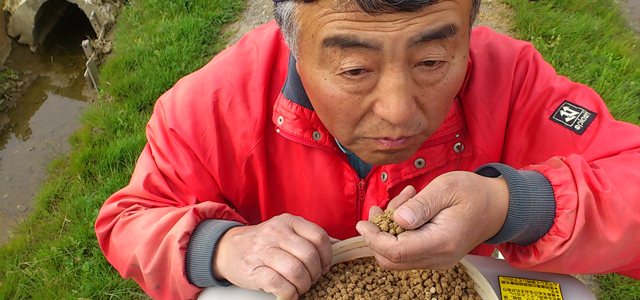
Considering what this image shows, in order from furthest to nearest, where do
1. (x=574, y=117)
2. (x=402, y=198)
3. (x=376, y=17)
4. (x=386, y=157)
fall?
(x=574, y=117) < (x=386, y=157) < (x=402, y=198) < (x=376, y=17)

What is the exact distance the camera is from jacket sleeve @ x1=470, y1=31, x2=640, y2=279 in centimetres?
150

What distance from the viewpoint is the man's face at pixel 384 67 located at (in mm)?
1255

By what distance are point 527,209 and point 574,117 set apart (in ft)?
1.72

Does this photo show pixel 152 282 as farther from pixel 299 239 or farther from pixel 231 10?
pixel 231 10

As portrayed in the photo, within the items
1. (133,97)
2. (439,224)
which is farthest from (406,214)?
(133,97)

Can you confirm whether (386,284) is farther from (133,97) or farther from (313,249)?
(133,97)

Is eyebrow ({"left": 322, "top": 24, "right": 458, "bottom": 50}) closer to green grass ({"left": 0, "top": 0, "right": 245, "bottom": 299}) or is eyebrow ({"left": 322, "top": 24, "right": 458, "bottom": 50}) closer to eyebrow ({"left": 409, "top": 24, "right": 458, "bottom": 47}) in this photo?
eyebrow ({"left": 409, "top": 24, "right": 458, "bottom": 47})

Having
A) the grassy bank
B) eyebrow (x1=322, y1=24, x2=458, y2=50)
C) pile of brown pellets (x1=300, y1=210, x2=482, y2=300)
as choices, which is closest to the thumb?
pile of brown pellets (x1=300, y1=210, x2=482, y2=300)

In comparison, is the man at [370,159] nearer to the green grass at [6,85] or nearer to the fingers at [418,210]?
the fingers at [418,210]

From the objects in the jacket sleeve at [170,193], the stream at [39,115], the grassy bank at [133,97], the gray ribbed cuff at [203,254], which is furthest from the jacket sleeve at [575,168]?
the stream at [39,115]

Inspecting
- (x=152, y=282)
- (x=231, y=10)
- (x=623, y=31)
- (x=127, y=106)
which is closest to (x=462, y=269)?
(x=152, y=282)

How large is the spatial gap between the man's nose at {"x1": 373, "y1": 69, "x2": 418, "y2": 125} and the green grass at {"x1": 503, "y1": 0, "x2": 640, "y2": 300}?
3165mm

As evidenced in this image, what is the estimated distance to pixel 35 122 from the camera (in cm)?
482

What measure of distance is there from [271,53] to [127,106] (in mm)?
2615
